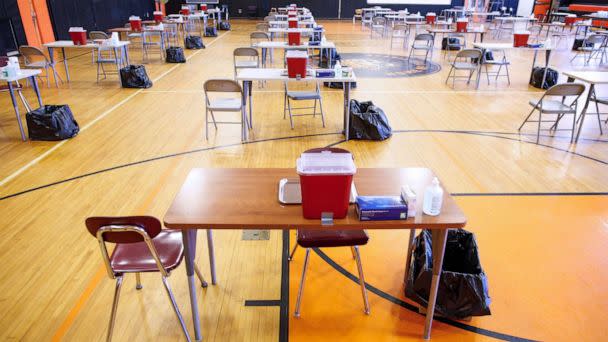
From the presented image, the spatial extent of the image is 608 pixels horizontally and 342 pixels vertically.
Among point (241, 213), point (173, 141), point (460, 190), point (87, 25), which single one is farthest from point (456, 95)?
point (87, 25)

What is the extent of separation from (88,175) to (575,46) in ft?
46.6

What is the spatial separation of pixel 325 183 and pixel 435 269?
2.77ft

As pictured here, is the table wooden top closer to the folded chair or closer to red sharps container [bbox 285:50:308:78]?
the folded chair

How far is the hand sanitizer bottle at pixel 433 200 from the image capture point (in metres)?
2.12

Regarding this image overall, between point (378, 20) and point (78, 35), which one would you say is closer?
point (78, 35)

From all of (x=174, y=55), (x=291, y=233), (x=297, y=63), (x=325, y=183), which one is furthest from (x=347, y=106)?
(x=174, y=55)

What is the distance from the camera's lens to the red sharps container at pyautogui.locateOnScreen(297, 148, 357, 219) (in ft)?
6.45

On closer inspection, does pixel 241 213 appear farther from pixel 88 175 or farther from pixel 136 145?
pixel 136 145

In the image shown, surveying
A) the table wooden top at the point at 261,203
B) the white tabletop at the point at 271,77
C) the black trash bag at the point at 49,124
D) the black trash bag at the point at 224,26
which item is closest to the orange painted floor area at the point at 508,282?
the table wooden top at the point at 261,203

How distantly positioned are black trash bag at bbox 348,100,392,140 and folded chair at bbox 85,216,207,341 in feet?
10.9

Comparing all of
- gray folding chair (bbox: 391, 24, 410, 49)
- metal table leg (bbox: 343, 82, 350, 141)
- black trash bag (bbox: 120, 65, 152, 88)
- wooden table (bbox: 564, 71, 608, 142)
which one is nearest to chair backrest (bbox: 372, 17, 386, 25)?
gray folding chair (bbox: 391, 24, 410, 49)

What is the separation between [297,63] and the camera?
5223 mm

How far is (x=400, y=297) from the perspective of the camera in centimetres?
280

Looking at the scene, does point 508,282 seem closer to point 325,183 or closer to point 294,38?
point 325,183
